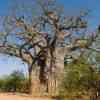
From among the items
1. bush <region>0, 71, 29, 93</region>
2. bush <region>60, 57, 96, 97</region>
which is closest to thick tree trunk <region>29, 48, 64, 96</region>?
bush <region>60, 57, 96, 97</region>

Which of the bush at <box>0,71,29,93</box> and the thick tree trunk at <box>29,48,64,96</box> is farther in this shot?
the bush at <box>0,71,29,93</box>

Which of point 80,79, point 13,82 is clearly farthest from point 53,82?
point 13,82

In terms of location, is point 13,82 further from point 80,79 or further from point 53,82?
point 80,79

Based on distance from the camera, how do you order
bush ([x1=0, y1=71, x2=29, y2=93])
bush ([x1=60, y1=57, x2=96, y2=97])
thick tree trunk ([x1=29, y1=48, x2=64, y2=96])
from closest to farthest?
bush ([x1=60, y1=57, x2=96, y2=97]) → thick tree trunk ([x1=29, y1=48, x2=64, y2=96]) → bush ([x1=0, y1=71, x2=29, y2=93])

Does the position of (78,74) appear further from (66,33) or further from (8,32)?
(8,32)

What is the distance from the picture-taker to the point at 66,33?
22.7m

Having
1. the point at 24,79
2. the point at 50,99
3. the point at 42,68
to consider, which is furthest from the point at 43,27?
the point at 24,79

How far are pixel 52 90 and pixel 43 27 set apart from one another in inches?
168

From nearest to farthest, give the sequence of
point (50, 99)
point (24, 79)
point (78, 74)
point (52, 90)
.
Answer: point (78, 74) → point (50, 99) → point (52, 90) → point (24, 79)

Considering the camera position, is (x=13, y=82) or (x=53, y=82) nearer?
(x=53, y=82)

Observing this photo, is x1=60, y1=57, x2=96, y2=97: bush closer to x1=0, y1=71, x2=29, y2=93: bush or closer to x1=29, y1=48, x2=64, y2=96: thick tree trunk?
x1=29, y1=48, x2=64, y2=96: thick tree trunk

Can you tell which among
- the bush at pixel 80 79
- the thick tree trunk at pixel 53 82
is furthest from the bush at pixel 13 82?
the bush at pixel 80 79

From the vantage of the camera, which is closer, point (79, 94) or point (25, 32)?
point (79, 94)

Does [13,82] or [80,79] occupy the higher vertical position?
[13,82]
